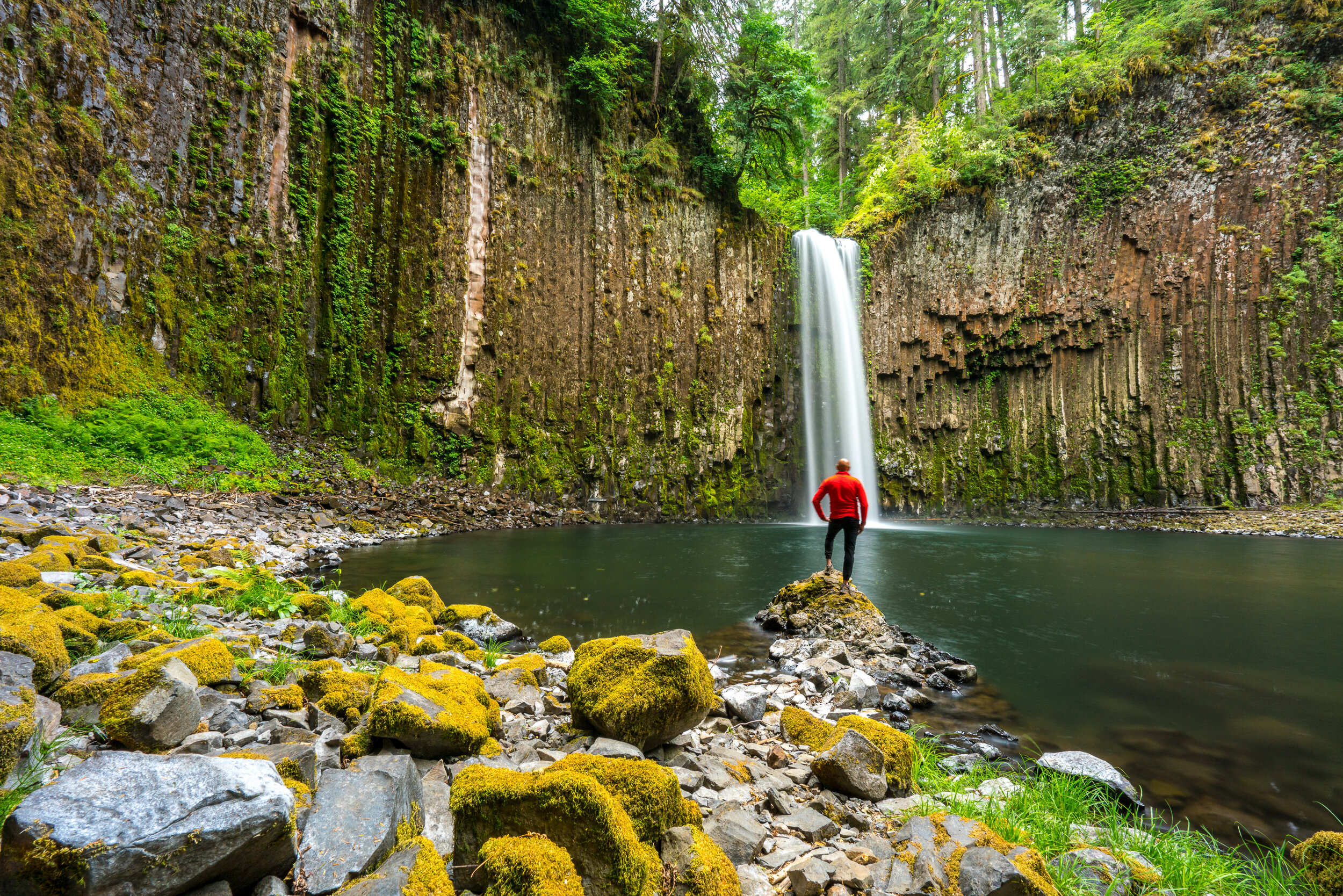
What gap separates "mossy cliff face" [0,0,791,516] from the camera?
11594 millimetres

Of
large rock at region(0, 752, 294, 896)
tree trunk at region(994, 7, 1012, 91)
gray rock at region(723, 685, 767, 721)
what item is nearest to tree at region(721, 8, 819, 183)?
tree trunk at region(994, 7, 1012, 91)

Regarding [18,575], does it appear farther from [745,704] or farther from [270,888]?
[745,704]

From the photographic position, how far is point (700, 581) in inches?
370

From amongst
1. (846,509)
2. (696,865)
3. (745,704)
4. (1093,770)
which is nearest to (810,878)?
(696,865)

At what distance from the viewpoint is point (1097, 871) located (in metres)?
2.19

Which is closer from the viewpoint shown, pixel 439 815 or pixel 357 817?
pixel 357 817

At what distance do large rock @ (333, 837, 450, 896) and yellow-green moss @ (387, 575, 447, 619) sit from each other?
453cm

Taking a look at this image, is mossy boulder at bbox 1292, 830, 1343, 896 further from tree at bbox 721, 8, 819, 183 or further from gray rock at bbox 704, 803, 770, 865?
tree at bbox 721, 8, 819, 183

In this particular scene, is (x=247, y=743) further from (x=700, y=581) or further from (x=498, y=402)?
(x=498, y=402)

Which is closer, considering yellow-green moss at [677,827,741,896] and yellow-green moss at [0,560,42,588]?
yellow-green moss at [677,827,741,896]

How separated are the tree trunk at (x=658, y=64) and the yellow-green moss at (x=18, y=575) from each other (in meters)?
23.5

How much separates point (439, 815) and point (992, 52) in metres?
37.7

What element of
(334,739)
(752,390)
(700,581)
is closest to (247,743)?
(334,739)

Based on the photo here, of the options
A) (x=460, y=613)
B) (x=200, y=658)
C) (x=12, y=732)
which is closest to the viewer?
(x=12, y=732)
